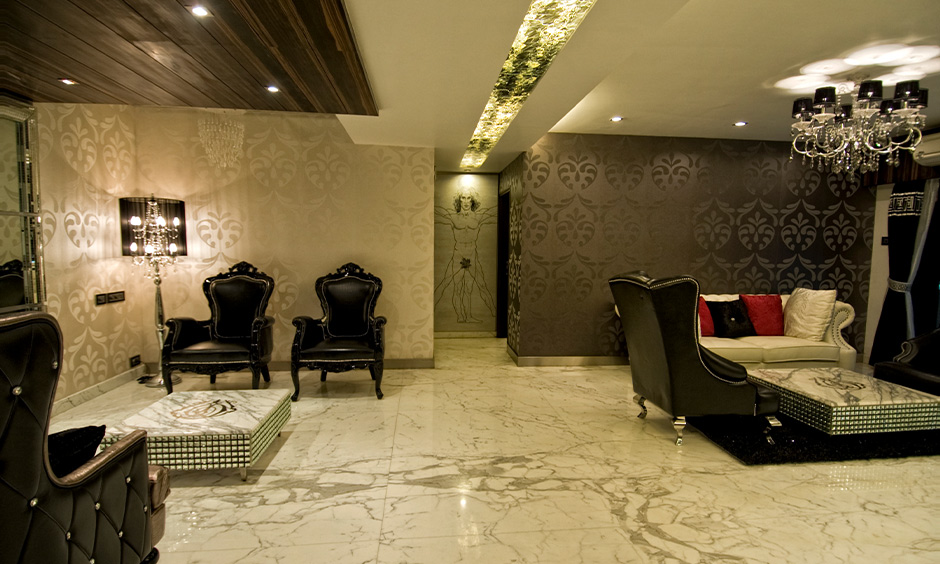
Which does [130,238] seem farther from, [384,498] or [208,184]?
[384,498]

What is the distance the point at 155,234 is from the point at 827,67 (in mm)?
5914

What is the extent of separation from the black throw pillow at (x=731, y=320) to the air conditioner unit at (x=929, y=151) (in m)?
2.35

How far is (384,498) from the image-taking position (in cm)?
259

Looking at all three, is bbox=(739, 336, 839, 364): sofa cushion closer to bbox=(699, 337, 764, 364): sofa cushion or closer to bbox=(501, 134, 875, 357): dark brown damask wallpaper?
bbox=(699, 337, 764, 364): sofa cushion

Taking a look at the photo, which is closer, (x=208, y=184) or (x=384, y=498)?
(x=384, y=498)

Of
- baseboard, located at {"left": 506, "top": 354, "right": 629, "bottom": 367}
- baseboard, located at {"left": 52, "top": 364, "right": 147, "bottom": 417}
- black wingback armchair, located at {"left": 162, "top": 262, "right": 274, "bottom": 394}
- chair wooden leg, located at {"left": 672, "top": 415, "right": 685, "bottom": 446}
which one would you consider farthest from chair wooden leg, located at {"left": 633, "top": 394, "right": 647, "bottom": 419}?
baseboard, located at {"left": 52, "top": 364, "right": 147, "bottom": 417}

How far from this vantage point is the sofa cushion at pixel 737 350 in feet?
15.0

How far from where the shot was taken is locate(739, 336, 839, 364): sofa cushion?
184 inches

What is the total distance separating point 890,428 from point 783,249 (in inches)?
120

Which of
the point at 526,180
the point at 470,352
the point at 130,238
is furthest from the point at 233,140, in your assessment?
the point at 470,352

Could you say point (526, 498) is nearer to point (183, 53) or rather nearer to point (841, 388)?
point (841, 388)

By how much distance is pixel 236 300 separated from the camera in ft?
15.3

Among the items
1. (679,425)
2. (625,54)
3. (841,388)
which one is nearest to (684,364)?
(679,425)

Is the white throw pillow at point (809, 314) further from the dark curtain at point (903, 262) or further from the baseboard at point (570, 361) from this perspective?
the baseboard at point (570, 361)
